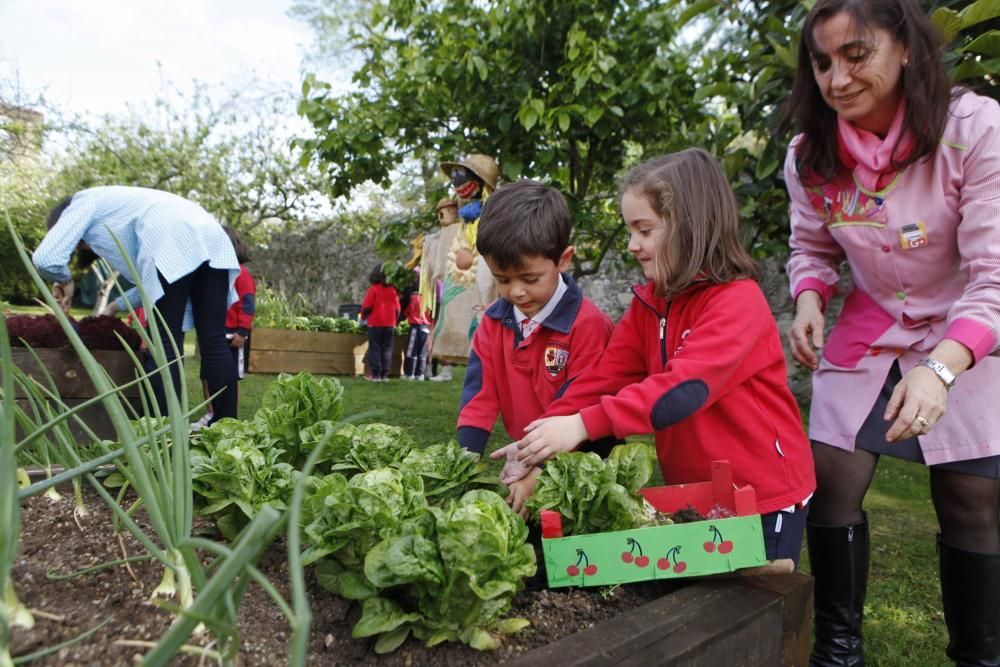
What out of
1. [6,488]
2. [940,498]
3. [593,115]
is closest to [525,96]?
[593,115]

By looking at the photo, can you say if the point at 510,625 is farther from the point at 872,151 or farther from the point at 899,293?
the point at 872,151

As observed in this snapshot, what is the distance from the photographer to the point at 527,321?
2.21 meters

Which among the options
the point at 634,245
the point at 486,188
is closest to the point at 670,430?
the point at 634,245

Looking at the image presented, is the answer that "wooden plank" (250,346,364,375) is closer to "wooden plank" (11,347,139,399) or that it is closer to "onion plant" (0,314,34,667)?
"wooden plank" (11,347,139,399)

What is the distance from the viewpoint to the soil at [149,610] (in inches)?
32.3

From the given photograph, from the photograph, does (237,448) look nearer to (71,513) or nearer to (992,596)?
(71,513)

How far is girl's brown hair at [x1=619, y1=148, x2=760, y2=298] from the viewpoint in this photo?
5.37 feet

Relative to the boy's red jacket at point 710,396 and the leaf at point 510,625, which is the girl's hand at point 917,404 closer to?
the boy's red jacket at point 710,396

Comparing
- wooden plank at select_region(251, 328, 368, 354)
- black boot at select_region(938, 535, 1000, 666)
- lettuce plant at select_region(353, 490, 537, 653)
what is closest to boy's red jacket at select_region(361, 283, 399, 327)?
wooden plank at select_region(251, 328, 368, 354)

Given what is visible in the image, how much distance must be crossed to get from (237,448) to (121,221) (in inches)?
105

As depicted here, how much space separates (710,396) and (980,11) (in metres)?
1.37

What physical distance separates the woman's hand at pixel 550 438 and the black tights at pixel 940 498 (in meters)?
0.69

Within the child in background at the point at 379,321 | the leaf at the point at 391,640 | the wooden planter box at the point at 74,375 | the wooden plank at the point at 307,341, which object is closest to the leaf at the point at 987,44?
the leaf at the point at 391,640

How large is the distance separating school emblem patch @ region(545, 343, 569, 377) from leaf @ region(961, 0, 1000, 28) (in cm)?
142
